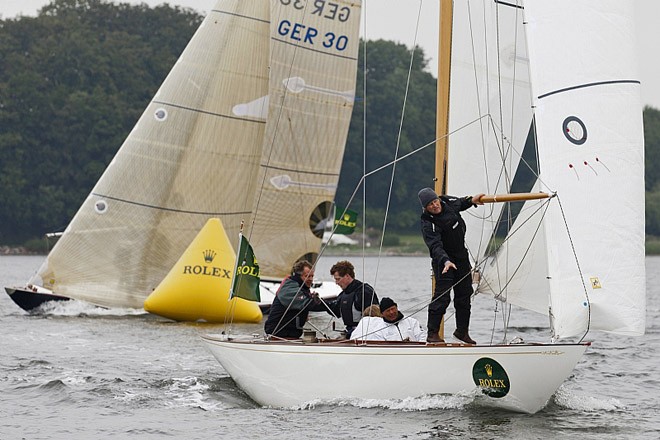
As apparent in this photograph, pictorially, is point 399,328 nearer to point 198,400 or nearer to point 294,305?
point 294,305

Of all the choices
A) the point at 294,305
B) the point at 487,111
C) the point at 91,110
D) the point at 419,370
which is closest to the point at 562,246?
the point at 419,370

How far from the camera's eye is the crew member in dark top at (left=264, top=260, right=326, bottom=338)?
12.8 meters

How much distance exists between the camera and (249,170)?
2352cm

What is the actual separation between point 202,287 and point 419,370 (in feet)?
33.9

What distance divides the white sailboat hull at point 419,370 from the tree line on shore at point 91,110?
4432cm

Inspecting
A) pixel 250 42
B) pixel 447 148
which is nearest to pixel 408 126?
pixel 250 42

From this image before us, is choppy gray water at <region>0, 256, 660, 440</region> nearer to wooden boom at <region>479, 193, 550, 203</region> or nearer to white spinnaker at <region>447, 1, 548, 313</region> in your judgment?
wooden boom at <region>479, 193, 550, 203</region>

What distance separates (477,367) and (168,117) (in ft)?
43.8

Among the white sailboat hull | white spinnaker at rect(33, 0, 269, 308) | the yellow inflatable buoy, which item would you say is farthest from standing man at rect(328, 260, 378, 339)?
white spinnaker at rect(33, 0, 269, 308)

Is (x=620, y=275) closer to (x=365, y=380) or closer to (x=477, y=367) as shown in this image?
(x=477, y=367)

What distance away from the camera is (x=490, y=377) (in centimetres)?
1080

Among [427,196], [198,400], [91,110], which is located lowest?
[198,400]

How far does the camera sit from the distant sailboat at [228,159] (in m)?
22.6

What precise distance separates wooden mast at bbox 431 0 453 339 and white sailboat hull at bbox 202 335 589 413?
2267 millimetres
